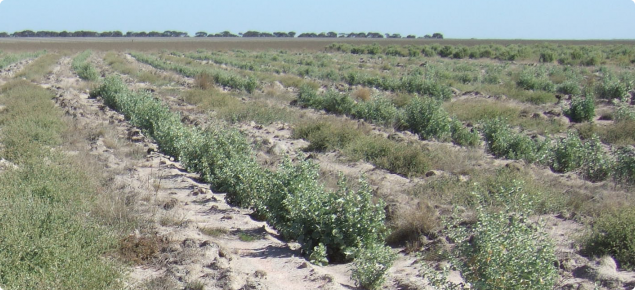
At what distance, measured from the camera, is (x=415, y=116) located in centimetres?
1331

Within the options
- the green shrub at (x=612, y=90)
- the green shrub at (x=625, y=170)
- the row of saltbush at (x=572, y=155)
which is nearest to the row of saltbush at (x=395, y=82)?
the green shrub at (x=612, y=90)

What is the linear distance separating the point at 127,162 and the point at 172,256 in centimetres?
458

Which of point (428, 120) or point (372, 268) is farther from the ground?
point (428, 120)

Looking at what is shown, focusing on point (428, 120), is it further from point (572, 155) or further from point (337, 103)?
point (337, 103)

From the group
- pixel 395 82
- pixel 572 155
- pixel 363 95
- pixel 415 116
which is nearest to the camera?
pixel 572 155

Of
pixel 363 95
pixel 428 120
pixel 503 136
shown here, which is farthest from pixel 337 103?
pixel 503 136

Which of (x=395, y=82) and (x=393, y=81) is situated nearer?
(x=395, y=82)

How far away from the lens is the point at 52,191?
6.78 m

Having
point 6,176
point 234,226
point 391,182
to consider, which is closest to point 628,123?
point 391,182

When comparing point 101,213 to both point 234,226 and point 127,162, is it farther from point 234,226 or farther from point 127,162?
point 127,162

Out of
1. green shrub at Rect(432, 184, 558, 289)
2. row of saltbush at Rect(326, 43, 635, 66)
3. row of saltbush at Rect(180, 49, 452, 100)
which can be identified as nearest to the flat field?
green shrub at Rect(432, 184, 558, 289)

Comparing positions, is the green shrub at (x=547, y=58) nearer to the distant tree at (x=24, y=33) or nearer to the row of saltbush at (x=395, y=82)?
the row of saltbush at (x=395, y=82)

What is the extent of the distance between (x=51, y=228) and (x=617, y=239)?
5.43m

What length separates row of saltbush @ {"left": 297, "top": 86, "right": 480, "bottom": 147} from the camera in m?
12.5
